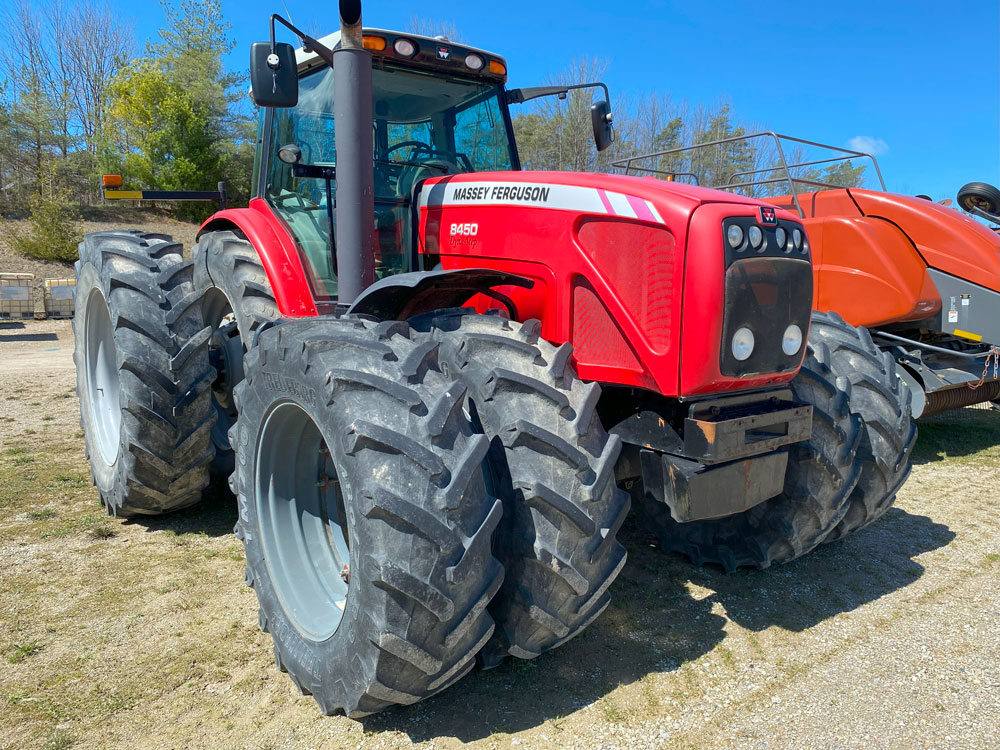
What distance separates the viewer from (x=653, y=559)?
369 cm

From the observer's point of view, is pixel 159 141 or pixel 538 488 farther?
pixel 159 141

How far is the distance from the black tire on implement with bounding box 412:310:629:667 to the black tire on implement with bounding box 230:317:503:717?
0.53 ft

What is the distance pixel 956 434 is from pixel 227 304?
21.0ft

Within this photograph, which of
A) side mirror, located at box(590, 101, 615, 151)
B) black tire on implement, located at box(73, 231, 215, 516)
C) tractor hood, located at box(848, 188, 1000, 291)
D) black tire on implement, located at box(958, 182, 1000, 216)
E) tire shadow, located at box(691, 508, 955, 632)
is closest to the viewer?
tire shadow, located at box(691, 508, 955, 632)

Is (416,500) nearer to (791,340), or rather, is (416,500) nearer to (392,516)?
(392,516)

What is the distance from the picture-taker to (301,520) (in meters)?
2.88

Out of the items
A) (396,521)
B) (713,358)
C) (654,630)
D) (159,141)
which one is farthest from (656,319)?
(159,141)

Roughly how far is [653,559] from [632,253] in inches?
71.1

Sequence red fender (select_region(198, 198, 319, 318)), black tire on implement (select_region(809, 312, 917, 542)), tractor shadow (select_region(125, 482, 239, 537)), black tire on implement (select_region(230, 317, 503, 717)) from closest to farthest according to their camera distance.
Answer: black tire on implement (select_region(230, 317, 503, 717)) < black tire on implement (select_region(809, 312, 917, 542)) < red fender (select_region(198, 198, 319, 318)) < tractor shadow (select_region(125, 482, 239, 537))

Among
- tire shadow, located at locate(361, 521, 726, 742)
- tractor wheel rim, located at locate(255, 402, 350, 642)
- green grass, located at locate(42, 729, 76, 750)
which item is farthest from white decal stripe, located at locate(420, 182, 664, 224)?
green grass, located at locate(42, 729, 76, 750)

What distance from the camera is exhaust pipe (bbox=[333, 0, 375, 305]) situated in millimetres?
2916

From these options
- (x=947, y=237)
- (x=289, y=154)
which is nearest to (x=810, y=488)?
(x=289, y=154)

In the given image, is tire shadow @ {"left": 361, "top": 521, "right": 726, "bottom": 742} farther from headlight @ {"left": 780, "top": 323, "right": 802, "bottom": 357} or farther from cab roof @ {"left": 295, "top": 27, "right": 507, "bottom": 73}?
cab roof @ {"left": 295, "top": 27, "right": 507, "bottom": 73}

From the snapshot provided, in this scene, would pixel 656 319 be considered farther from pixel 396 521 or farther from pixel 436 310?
pixel 396 521
